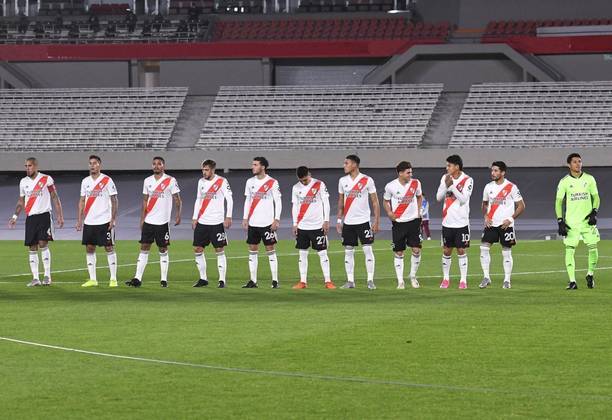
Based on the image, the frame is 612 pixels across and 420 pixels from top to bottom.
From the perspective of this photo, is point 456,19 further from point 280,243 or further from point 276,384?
point 276,384

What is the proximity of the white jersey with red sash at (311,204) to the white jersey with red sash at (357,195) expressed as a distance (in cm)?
38

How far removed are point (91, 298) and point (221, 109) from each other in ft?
130

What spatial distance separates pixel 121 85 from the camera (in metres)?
62.9

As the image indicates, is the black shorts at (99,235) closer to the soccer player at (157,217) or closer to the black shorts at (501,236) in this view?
the soccer player at (157,217)

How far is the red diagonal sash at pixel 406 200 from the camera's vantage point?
21203 millimetres

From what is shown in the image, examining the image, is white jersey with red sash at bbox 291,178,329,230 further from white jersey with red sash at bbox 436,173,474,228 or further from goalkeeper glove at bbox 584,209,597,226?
goalkeeper glove at bbox 584,209,597,226

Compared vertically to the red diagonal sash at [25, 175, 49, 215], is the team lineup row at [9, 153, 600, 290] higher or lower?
lower

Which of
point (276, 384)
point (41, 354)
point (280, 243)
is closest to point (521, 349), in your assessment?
A: point (276, 384)

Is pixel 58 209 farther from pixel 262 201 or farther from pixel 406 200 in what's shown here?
pixel 406 200

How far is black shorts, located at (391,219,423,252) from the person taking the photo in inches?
836

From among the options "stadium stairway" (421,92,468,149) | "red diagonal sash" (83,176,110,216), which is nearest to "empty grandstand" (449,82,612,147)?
"stadium stairway" (421,92,468,149)

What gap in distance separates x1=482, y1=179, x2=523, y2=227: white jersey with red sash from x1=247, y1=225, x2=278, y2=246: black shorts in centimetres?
376

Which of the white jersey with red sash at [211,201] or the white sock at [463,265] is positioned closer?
the white sock at [463,265]

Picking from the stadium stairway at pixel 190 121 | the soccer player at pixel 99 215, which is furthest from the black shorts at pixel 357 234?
the stadium stairway at pixel 190 121
